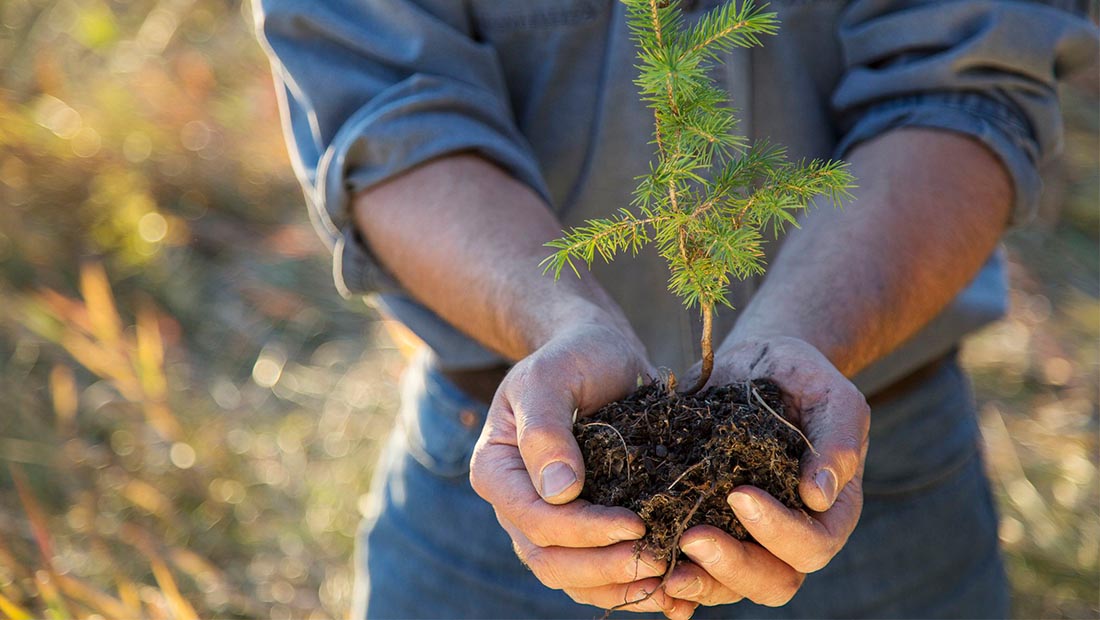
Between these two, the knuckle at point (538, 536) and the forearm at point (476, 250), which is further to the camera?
the forearm at point (476, 250)

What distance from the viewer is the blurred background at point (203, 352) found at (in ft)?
9.05

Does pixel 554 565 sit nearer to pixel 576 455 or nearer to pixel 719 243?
pixel 576 455

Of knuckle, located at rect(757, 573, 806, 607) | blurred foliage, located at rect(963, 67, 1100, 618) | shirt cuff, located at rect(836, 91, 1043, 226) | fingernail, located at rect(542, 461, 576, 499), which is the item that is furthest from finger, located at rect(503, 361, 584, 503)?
blurred foliage, located at rect(963, 67, 1100, 618)

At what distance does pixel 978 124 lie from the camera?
1.53 m

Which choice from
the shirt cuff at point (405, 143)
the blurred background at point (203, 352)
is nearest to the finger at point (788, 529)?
the shirt cuff at point (405, 143)

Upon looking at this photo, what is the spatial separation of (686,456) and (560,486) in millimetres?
169

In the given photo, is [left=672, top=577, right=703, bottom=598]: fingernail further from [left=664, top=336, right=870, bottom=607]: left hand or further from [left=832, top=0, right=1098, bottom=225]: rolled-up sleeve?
[left=832, top=0, right=1098, bottom=225]: rolled-up sleeve

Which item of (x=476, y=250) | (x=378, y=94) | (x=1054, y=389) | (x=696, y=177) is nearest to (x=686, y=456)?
(x=696, y=177)

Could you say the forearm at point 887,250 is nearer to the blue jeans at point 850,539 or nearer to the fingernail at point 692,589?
the blue jeans at point 850,539

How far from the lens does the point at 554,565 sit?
1.11 meters

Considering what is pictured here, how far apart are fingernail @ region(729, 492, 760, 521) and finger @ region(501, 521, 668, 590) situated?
99 mm

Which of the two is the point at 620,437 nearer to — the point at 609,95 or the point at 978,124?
the point at 609,95

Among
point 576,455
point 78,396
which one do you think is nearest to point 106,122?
point 78,396

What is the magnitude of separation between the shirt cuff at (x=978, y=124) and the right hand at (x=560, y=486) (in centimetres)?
68
